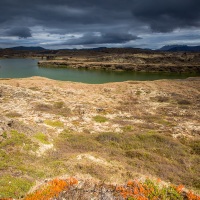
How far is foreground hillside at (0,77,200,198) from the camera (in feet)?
55.2

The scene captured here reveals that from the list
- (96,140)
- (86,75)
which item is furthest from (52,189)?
(86,75)

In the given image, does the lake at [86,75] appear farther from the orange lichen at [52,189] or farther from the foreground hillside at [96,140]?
the orange lichen at [52,189]

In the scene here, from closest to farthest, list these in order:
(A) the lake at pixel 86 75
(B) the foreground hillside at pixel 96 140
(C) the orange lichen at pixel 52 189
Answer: (C) the orange lichen at pixel 52 189 → (B) the foreground hillside at pixel 96 140 → (A) the lake at pixel 86 75

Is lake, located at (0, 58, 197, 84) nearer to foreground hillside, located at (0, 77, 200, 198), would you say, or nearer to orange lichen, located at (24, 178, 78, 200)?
foreground hillside, located at (0, 77, 200, 198)

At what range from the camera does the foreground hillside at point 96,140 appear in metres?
16.8

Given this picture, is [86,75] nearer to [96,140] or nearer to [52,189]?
[96,140]

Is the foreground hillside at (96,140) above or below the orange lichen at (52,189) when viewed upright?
below

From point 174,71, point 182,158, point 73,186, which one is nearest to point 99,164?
point 73,186

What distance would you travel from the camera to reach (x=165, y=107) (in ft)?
138

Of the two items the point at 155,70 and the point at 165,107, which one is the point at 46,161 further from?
the point at 155,70

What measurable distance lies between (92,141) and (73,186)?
10365 mm

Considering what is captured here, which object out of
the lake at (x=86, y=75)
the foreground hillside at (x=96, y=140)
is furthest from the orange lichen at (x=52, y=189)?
the lake at (x=86, y=75)

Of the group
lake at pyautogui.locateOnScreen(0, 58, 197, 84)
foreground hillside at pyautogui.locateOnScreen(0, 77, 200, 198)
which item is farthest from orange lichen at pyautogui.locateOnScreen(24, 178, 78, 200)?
lake at pyautogui.locateOnScreen(0, 58, 197, 84)

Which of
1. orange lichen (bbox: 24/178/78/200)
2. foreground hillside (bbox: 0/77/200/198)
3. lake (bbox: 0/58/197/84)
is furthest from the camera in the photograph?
lake (bbox: 0/58/197/84)
